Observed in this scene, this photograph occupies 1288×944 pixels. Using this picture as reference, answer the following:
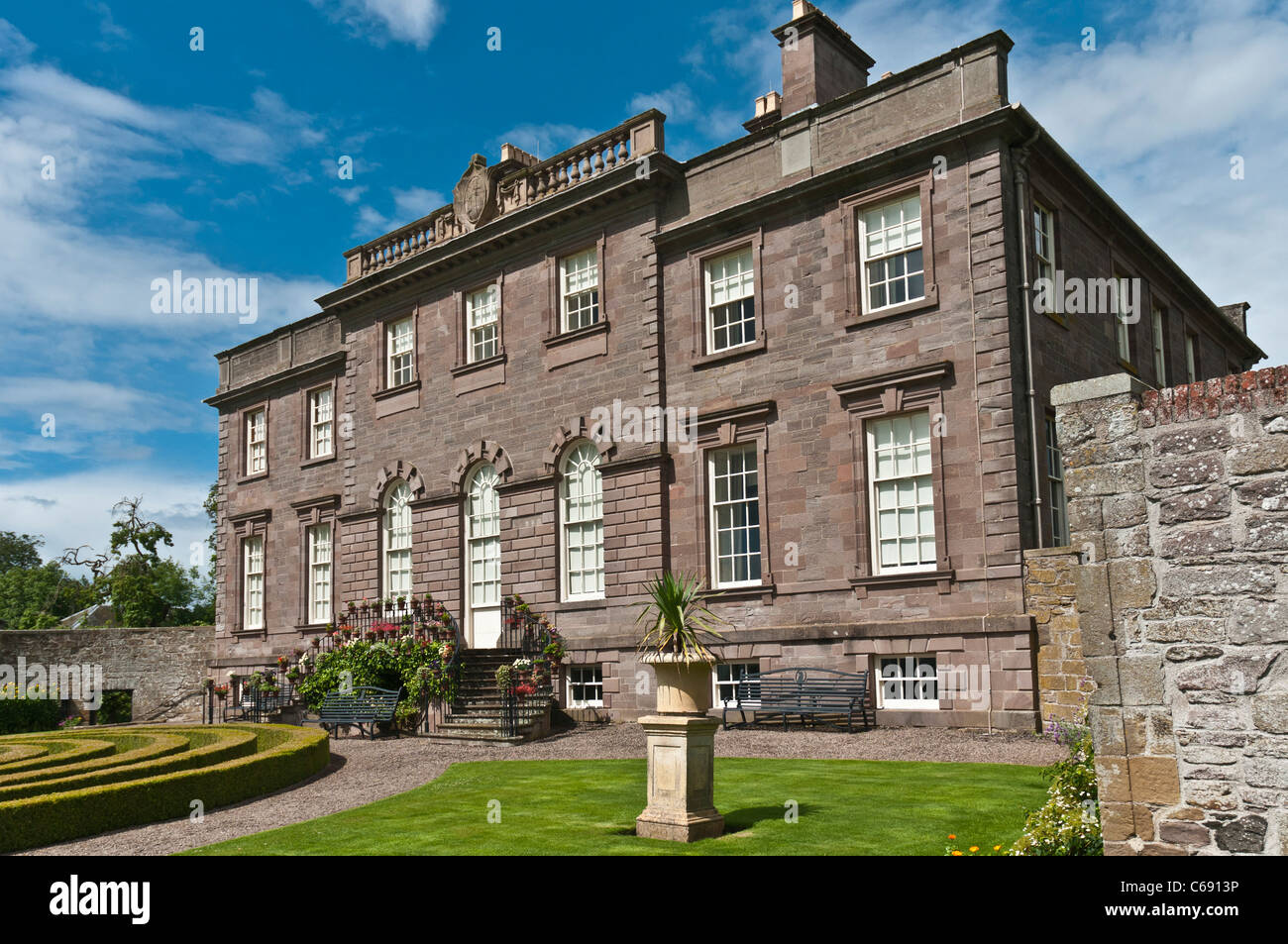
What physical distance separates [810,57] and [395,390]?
12.0 metres

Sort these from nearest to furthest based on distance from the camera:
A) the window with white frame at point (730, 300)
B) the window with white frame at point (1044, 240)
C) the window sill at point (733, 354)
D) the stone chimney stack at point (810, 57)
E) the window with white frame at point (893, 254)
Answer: the window with white frame at point (893, 254), the window with white frame at point (1044, 240), the window sill at point (733, 354), the window with white frame at point (730, 300), the stone chimney stack at point (810, 57)

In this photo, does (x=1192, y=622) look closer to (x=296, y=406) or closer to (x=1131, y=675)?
(x=1131, y=675)

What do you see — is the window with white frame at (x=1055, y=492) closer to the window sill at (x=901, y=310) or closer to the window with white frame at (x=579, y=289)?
the window sill at (x=901, y=310)

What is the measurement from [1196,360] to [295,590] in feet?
75.8

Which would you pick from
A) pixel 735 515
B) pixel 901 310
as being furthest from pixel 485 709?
pixel 901 310

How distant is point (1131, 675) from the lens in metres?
7.20

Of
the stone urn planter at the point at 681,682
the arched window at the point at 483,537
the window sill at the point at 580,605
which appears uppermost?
the arched window at the point at 483,537

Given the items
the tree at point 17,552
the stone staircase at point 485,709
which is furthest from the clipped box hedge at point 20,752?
the tree at point 17,552

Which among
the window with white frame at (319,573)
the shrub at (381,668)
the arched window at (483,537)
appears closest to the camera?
the shrub at (381,668)

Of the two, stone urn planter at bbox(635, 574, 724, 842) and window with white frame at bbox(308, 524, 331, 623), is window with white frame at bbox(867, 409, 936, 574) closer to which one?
stone urn planter at bbox(635, 574, 724, 842)

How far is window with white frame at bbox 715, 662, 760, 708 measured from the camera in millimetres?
18484

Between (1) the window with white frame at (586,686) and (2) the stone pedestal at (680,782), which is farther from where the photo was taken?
(1) the window with white frame at (586,686)

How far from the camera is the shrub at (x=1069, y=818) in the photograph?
25.3 ft

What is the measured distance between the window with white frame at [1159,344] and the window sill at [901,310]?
26.9ft
